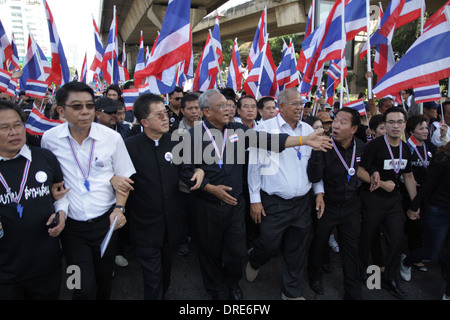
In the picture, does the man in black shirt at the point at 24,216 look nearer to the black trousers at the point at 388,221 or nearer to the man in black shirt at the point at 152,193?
the man in black shirt at the point at 152,193

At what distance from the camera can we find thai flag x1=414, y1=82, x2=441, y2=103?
14.7 ft

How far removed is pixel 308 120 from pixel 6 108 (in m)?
3.07

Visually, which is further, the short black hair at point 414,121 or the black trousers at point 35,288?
the short black hair at point 414,121

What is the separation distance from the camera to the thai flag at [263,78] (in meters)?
6.27

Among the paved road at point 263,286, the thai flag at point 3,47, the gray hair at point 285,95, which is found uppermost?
the thai flag at point 3,47

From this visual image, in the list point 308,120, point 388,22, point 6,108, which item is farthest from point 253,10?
point 6,108

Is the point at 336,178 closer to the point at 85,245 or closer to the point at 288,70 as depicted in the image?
the point at 85,245

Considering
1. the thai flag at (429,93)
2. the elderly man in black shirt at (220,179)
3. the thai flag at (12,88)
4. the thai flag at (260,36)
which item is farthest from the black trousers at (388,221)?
the thai flag at (12,88)

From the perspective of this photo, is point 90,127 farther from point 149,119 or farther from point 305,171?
point 305,171

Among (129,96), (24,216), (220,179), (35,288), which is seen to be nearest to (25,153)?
(24,216)

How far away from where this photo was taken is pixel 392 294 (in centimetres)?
333

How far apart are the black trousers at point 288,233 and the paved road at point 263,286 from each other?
326 mm

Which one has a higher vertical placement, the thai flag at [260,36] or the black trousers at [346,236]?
the thai flag at [260,36]

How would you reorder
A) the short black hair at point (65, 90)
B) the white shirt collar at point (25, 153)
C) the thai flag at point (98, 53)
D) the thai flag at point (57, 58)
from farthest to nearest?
the thai flag at point (98, 53) → the thai flag at point (57, 58) → the short black hair at point (65, 90) → the white shirt collar at point (25, 153)
